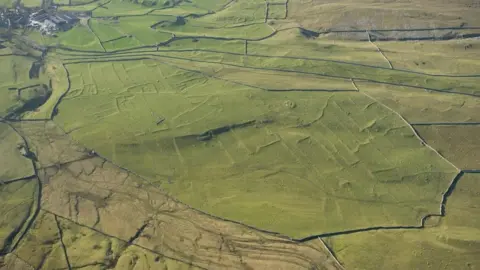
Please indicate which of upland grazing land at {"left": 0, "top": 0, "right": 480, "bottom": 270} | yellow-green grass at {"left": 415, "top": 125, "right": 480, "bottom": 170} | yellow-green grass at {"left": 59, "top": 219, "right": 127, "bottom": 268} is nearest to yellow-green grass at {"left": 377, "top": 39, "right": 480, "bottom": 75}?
upland grazing land at {"left": 0, "top": 0, "right": 480, "bottom": 270}

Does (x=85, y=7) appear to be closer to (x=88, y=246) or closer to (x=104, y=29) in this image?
(x=104, y=29)

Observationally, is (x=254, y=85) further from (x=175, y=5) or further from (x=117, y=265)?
(x=175, y=5)

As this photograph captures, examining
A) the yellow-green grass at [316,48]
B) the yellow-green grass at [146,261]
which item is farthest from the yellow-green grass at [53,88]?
the yellow-green grass at [316,48]

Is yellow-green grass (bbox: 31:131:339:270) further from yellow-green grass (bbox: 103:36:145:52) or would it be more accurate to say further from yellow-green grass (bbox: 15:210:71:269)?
yellow-green grass (bbox: 103:36:145:52)

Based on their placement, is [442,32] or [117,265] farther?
[442,32]

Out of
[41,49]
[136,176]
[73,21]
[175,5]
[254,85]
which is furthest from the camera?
[175,5]

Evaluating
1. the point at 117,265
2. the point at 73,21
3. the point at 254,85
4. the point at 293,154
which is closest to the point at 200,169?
the point at 293,154
